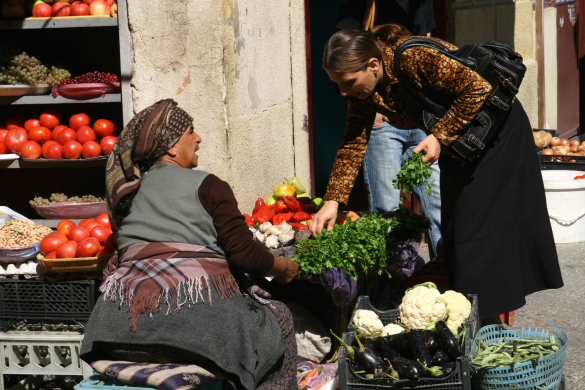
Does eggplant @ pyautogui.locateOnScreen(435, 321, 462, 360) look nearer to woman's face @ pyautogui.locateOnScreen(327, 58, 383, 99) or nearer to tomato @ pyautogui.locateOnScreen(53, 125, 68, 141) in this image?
woman's face @ pyautogui.locateOnScreen(327, 58, 383, 99)

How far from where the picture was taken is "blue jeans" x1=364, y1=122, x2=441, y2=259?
5.91 m

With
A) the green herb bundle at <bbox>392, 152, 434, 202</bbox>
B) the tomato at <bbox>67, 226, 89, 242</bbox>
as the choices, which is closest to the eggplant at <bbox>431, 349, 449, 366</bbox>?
the green herb bundle at <bbox>392, 152, 434, 202</bbox>

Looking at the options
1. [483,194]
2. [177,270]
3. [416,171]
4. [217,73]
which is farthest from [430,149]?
[217,73]

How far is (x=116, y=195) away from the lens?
148 inches

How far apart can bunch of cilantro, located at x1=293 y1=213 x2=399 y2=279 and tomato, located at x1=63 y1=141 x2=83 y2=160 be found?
1.84 m

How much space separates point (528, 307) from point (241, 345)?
2.98 metres

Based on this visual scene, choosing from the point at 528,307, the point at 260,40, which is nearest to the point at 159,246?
the point at 260,40

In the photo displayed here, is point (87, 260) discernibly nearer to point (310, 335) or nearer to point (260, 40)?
point (310, 335)

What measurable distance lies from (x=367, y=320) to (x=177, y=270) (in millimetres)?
962

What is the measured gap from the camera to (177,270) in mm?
3656

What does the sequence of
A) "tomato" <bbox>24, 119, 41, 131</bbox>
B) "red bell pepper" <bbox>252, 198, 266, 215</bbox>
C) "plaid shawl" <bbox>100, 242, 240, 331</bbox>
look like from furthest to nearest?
"tomato" <bbox>24, 119, 41, 131</bbox> → "red bell pepper" <bbox>252, 198, 266, 215</bbox> → "plaid shawl" <bbox>100, 242, 240, 331</bbox>

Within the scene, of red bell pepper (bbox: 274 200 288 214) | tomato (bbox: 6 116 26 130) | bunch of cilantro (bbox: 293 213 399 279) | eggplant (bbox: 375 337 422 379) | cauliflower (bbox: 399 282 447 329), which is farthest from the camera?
tomato (bbox: 6 116 26 130)

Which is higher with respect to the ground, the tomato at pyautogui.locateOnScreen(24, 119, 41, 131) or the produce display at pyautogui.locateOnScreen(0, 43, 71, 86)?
the produce display at pyautogui.locateOnScreen(0, 43, 71, 86)

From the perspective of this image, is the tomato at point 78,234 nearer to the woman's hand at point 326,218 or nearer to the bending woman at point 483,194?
the woman's hand at point 326,218
